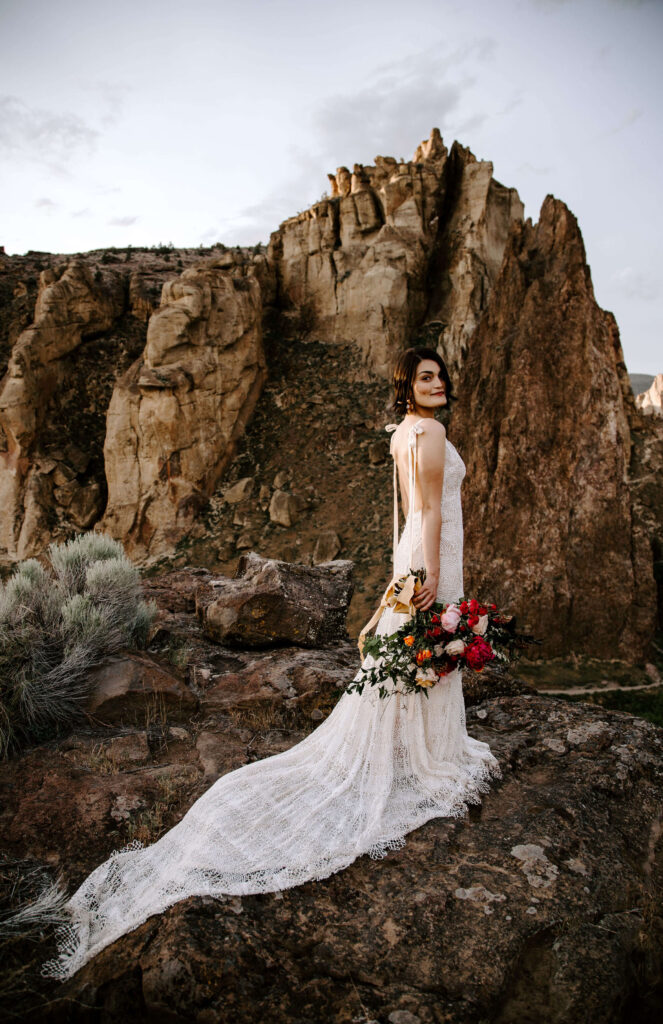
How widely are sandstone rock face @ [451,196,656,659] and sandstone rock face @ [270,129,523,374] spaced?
4.66 metres

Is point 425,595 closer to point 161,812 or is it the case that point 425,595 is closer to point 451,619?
point 451,619

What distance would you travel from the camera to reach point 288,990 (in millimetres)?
2025

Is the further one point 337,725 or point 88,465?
point 88,465

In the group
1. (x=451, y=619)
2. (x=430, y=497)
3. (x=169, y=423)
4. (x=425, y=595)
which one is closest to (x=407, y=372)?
(x=430, y=497)

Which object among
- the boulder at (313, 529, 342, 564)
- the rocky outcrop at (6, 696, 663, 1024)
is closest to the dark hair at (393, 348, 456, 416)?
the rocky outcrop at (6, 696, 663, 1024)

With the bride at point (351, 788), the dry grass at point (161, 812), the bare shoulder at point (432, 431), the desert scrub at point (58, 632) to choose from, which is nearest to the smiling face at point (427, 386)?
the bride at point (351, 788)

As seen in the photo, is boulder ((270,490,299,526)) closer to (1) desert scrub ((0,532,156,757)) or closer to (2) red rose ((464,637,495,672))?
(1) desert scrub ((0,532,156,757))

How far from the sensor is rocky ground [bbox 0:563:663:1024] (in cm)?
200

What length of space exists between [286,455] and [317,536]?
393 centimetres

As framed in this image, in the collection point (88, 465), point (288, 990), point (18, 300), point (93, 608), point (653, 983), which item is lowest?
point (653, 983)

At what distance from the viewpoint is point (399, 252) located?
77.5 feet

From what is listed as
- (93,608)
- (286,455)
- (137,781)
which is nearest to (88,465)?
(286,455)

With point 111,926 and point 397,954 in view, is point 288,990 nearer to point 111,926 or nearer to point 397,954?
point 397,954

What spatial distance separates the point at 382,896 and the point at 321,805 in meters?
0.53
